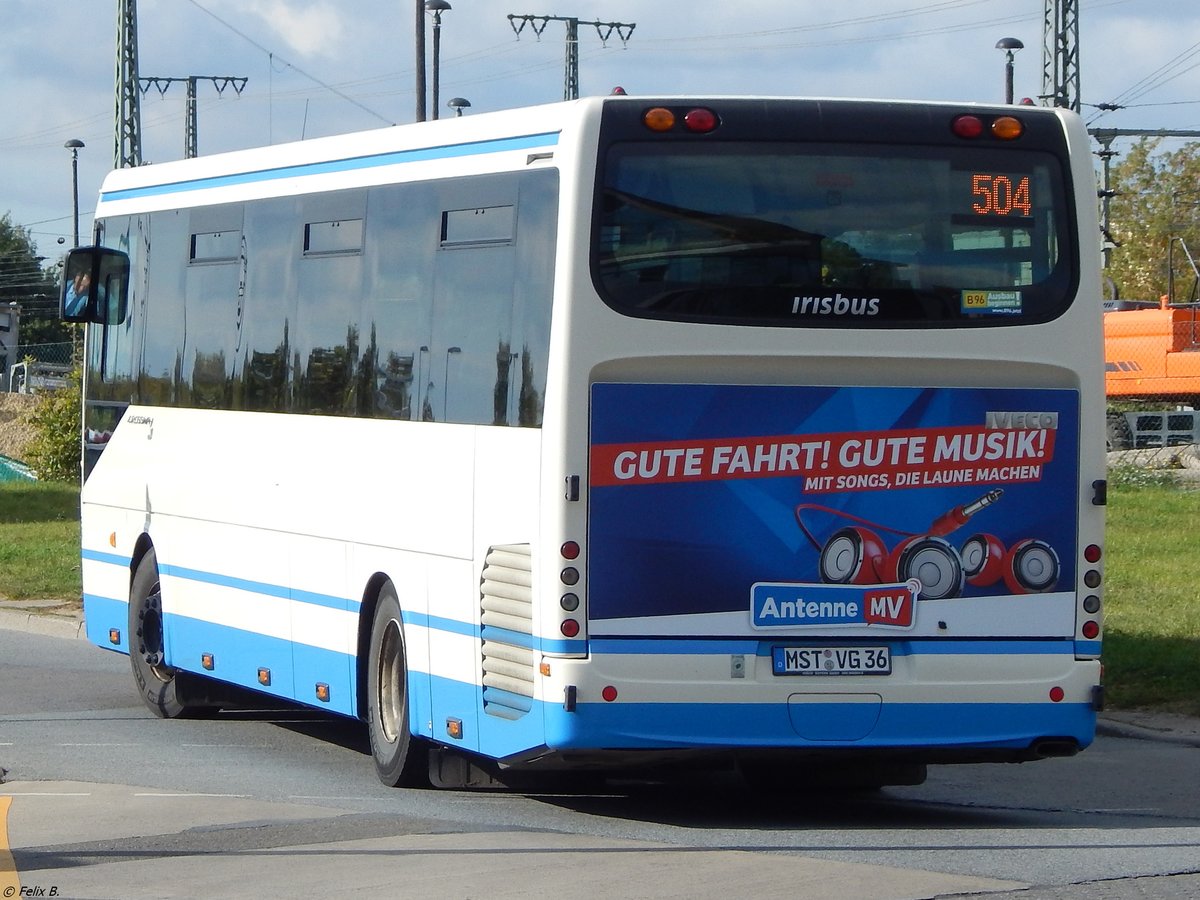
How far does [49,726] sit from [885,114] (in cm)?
657

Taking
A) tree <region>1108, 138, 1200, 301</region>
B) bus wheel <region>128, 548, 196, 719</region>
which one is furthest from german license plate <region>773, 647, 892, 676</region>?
tree <region>1108, 138, 1200, 301</region>

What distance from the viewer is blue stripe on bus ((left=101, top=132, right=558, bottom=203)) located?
31.9 feet

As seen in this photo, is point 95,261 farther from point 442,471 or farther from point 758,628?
point 758,628

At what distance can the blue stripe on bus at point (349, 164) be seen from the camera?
9.73 meters

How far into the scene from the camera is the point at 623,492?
911 cm

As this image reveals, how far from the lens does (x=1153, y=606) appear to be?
16.4 meters

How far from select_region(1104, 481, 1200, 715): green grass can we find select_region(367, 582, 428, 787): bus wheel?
196 inches

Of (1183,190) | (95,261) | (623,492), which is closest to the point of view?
(623,492)

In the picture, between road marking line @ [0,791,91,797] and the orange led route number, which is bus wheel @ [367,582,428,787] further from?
the orange led route number

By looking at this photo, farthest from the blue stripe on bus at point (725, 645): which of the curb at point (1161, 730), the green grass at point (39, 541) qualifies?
the green grass at point (39, 541)

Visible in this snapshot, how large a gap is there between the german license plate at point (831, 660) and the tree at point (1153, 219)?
65.5 metres

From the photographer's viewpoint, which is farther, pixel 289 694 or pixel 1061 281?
pixel 289 694

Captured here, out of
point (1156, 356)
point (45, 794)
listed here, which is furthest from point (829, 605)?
point (1156, 356)

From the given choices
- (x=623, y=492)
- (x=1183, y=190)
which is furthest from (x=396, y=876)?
(x=1183, y=190)
